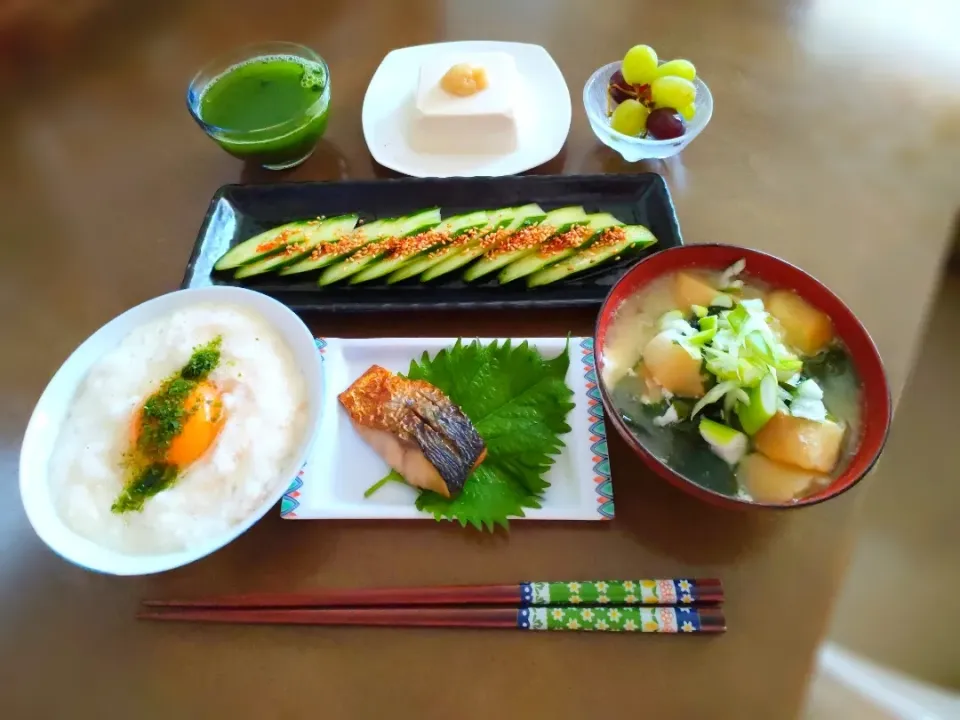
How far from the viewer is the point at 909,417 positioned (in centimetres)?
148

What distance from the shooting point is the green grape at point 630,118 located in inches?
81.0

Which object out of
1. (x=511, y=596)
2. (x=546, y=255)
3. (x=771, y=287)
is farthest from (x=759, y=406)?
(x=546, y=255)

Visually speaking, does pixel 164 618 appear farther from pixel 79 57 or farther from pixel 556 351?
pixel 79 57

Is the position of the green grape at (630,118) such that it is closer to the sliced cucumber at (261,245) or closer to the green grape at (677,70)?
the green grape at (677,70)

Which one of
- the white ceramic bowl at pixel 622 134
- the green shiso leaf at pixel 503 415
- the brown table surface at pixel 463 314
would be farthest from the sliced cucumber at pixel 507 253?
the white ceramic bowl at pixel 622 134

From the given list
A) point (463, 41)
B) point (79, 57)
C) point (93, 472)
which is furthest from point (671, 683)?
point (79, 57)

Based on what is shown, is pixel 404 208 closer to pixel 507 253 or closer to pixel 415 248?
pixel 415 248

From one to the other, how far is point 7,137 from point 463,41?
1721mm

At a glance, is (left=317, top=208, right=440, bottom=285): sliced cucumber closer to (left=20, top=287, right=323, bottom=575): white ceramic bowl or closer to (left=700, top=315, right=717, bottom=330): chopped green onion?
(left=20, top=287, right=323, bottom=575): white ceramic bowl

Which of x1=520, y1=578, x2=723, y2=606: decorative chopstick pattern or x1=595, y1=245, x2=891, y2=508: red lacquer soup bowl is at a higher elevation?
x1=595, y1=245, x2=891, y2=508: red lacquer soup bowl

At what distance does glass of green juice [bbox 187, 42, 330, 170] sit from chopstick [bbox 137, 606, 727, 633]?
1.39 meters

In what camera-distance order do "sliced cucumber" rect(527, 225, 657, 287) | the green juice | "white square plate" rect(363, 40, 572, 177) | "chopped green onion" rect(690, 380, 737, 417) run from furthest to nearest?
"white square plate" rect(363, 40, 572, 177), the green juice, "sliced cucumber" rect(527, 225, 657, 287), "chopped green onion" rect(690, 380, 737, 417)

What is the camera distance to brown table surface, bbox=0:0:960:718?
1.24 meters

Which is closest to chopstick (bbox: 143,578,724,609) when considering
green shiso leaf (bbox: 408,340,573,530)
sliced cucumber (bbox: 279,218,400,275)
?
green shiso leaf (bbox: 408,340,573,530)
